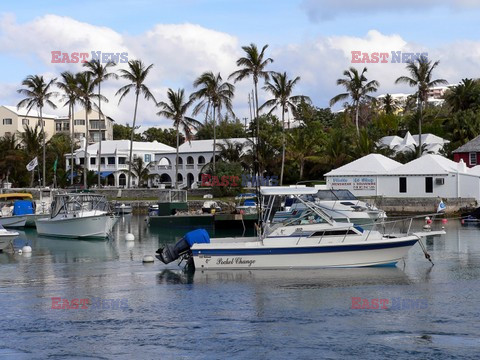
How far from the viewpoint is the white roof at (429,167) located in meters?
65.5

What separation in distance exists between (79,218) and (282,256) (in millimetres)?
21420

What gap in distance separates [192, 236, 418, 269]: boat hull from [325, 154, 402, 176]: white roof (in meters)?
40.3

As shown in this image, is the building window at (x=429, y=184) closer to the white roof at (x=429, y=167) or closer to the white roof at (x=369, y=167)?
the white roof at (x=429, y=167)

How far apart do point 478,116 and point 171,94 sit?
3462 cm

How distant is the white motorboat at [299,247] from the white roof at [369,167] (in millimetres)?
39787

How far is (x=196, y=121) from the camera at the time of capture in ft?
289

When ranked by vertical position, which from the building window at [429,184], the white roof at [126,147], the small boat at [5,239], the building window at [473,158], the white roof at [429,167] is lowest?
the small boat at [5,239]

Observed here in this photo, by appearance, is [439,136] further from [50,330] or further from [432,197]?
[50,330]

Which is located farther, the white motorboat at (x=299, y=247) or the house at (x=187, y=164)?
the house at (x=187, y=164)

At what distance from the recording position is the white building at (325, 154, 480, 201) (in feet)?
214

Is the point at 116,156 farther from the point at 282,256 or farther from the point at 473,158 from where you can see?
the point at 282,256

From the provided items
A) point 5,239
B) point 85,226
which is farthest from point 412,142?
point 5,239

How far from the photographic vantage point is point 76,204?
48.1 metres

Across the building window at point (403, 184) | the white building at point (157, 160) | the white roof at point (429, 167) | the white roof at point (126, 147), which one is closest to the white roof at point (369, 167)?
the white roof at point (429, 167)
